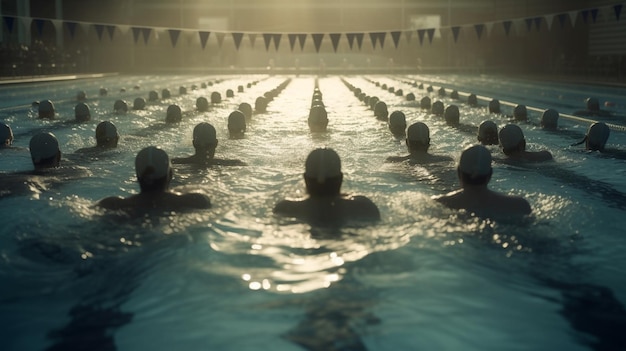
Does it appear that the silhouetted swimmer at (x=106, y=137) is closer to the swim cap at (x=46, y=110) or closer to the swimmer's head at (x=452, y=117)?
the swim cap at (x=46, y=110)

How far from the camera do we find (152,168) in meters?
4.96

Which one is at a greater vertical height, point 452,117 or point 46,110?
point 46,110

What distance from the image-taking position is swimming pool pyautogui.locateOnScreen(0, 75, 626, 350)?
3.00 meters

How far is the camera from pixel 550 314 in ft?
10.6

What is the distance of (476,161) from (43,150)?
A: 4.32 m

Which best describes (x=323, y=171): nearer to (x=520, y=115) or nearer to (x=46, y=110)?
(x=520, y=115)

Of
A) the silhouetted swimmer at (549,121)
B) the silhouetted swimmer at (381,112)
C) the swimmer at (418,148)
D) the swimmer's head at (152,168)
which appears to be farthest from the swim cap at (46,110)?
the silhouetted swimmer at (549,121)

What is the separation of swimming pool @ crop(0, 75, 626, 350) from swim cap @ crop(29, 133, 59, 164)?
0.50m

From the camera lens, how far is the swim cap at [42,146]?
681 centimetres

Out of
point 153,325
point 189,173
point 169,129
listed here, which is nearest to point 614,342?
point 153,325

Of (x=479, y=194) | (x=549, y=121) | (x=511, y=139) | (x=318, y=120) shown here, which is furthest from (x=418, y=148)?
(x=549, y=121)

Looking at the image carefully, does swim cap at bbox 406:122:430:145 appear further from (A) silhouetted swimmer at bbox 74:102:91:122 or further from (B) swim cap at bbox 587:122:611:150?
(A) silhouetted swimmer at bbox 74:102:91:122

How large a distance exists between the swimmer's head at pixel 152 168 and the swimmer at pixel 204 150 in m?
2.50

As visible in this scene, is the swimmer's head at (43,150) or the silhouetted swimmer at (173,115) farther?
the silhouetted swimmer at (173,115)
